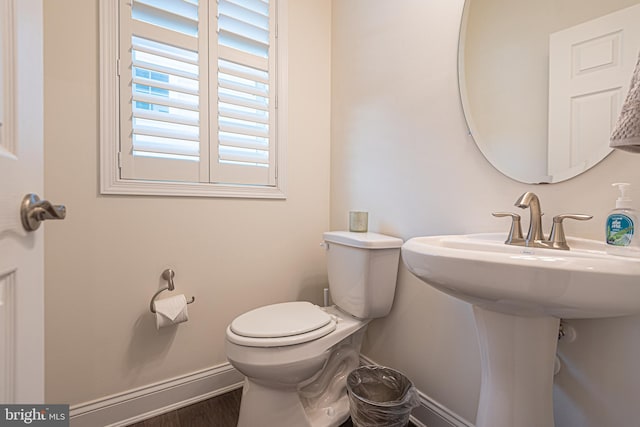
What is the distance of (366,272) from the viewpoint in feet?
4.19

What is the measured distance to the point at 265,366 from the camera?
1.03 meters

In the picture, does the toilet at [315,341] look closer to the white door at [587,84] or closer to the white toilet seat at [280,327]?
the white toilet seat at [280,327]

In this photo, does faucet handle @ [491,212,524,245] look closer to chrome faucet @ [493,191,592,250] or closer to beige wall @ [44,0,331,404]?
chrome faucet @ [493,191,592,250]

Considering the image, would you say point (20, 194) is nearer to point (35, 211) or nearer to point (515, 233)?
point (35, 211)

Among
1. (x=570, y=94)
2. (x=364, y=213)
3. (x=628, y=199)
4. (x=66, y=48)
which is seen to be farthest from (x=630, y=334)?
(x=66, y=48)

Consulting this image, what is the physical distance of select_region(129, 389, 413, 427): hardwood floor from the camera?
1296 mm

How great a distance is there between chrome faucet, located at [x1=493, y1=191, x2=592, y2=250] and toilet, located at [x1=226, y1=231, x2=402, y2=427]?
50cm

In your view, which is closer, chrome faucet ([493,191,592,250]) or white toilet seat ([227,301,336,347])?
chrome faucet ([493,191,592,250])

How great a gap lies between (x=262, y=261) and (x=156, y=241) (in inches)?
21.0

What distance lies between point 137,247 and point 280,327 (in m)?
0.76

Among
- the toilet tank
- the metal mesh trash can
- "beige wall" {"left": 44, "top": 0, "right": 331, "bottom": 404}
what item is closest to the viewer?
the metal mesh trash can

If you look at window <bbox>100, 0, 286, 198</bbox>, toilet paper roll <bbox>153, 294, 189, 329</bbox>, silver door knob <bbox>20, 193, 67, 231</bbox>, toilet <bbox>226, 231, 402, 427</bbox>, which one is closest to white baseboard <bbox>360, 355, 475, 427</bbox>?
toilet <bbox>226, 231, 402, 427</bbox>

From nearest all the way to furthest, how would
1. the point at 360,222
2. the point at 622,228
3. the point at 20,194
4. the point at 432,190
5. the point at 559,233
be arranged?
the point at 20,194, the point at 622,228, the point at 559,233, the point at 432,190, the point at 360,222

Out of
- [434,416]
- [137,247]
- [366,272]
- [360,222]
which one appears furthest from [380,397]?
[137,247]
